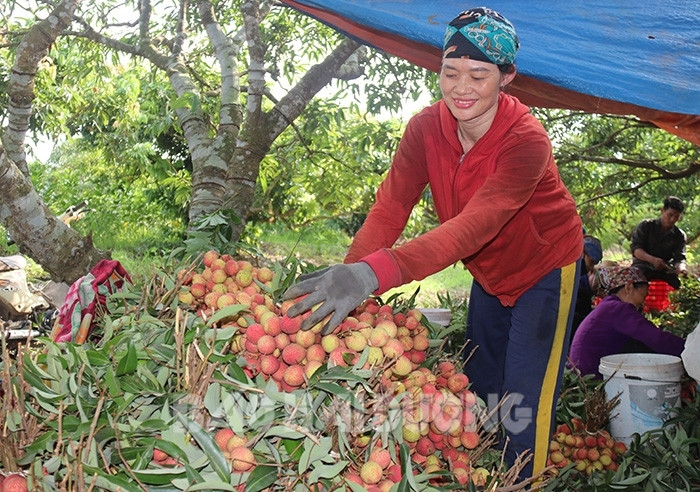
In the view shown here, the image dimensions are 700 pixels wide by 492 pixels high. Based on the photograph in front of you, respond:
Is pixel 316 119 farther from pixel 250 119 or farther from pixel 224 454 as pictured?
pixel 224 454

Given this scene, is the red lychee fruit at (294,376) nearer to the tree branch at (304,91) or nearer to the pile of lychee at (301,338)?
the pile of lychee at (301,338)

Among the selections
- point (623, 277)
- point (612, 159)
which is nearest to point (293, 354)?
point (623, 277)

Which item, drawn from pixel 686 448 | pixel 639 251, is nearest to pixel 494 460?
pixel 686 448

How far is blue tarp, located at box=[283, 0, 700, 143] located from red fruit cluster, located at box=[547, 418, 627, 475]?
1181 mm

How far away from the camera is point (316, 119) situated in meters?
3.36

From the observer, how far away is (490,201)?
1.45 meters

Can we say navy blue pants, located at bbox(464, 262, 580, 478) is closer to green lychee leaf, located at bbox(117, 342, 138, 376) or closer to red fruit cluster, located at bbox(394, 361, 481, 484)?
red fruit cluster, located at bbox(394, 361, 481, 484)

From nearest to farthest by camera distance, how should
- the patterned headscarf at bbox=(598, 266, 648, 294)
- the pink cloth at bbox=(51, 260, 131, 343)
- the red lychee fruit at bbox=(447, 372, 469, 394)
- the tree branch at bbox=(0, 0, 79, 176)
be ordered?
the red lychee fruit at bbox=(447, 372, 469, 394), the pink cloth at bbox=(51, 260, 131, 343), the tree branch at bbox=(0, 0, 79, 176), the patterned headscarf at bbox=(598, 266, 648, 294)

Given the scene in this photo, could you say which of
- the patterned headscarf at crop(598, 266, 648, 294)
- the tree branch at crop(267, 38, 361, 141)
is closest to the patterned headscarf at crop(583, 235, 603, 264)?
the patterned headscarf at crop(598, 266, 648, 294)

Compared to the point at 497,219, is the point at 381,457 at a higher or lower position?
lower

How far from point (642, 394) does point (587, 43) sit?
55.0 inches

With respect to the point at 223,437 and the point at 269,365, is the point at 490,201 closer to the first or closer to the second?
the point at 269,365

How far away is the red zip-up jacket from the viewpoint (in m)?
1.44

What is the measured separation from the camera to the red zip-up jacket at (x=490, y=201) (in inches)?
56.6
